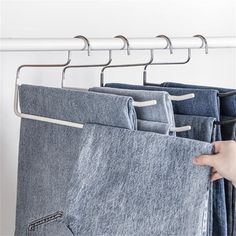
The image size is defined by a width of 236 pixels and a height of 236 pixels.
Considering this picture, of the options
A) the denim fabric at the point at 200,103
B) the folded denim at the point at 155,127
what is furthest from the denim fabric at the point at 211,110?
the folded denim at the point at 155,127

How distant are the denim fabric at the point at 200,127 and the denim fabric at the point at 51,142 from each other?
12 centimetres

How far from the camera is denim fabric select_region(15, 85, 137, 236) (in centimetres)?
84

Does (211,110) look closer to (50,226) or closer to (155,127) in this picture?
(155,127)

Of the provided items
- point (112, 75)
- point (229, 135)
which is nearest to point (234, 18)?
point (112, 75)

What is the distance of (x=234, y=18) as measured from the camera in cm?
147

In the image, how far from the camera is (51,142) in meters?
0.95

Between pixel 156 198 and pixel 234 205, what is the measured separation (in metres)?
0.16

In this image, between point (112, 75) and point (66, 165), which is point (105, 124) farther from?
point (112, 75)

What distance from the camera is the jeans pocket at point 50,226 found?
0.89 metres

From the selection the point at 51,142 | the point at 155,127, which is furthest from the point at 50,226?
the point at 155,127

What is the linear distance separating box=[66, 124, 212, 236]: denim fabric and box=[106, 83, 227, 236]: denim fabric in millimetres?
111

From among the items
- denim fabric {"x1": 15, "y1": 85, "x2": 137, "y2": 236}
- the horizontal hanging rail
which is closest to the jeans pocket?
denim fabric {"x1": 15, "y1": 85, "x2": 137, "y2": 236}

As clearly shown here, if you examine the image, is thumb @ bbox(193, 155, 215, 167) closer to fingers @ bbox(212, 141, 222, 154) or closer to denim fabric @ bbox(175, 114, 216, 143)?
fingers @ bbox(212, 141, 222, 154)

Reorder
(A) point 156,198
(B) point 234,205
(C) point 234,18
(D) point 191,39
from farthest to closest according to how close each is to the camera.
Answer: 1. (C) point 234,18
2. (D) point 191,39
3. (B) point 234,205
4. (A) point 156,198
